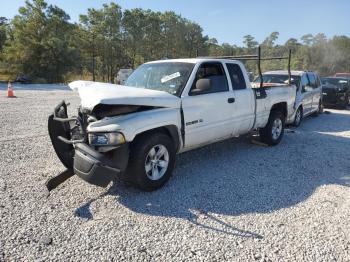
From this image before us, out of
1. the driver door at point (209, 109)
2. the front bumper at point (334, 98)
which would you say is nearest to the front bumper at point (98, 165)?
the driver door at point (209, 109)

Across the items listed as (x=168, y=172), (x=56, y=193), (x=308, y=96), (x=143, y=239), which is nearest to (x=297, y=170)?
(x=168, y=172)

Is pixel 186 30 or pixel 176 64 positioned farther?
pixel 186 30

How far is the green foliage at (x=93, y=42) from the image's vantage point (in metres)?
31.8

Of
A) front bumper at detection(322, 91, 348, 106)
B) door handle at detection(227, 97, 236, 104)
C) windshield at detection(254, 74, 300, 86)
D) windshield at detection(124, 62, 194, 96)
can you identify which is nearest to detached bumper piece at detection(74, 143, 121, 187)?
windshield at detection(124, 62, 194, 96)

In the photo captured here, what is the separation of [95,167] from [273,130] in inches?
181

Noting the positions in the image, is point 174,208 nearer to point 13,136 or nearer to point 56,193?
point 56,193

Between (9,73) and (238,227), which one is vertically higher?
(9,73)

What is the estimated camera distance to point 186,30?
42.2m

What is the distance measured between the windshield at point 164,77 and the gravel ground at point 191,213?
1.39 meters

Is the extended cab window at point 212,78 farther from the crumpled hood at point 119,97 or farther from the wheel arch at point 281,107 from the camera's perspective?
the wheel arch at point 281,107

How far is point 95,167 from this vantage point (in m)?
3.80

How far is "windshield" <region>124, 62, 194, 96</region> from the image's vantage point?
16.4ft

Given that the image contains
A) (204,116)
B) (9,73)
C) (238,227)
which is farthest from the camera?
(9,73)

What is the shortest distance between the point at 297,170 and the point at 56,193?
3865 mm
